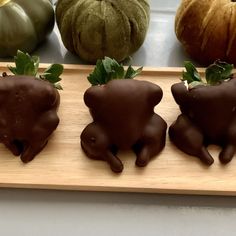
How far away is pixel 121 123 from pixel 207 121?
13cm

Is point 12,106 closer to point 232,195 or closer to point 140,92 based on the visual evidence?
point 140,92

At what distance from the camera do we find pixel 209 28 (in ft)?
2.66

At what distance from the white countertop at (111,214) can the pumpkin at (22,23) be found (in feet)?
0.96

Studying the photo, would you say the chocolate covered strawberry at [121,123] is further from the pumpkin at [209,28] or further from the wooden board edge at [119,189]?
the pumpkin at [209,28]

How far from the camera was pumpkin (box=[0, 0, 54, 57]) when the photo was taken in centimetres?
82

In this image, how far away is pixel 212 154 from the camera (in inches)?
27.5

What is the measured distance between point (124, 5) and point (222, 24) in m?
0.17

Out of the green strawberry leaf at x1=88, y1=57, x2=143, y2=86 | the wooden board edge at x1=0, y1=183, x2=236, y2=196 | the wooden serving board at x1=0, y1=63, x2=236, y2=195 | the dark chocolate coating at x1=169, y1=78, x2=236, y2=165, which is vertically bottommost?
the wooden board edge at x1=0, y1=183, x2=236, y2=196

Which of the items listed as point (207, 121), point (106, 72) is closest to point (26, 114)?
point (106, 72)

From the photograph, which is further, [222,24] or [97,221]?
[222,24]

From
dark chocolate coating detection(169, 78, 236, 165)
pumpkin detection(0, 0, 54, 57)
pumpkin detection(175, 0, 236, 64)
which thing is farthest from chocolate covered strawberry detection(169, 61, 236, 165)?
pumpkin detection(0, 0, 54, 57)

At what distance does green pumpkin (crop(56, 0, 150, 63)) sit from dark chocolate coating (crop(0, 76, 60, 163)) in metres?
0.16

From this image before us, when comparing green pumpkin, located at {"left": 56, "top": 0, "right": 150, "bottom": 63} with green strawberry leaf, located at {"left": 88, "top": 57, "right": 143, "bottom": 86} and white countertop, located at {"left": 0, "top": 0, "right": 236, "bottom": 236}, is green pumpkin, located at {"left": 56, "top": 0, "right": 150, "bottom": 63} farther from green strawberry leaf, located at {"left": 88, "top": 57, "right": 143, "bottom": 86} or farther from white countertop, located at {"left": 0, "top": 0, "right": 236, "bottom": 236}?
white countertop, located at {"left": 0, "top": 0, "right": 236, "bottom": 236}

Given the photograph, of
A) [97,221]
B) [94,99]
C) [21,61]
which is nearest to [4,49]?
[21,61]
